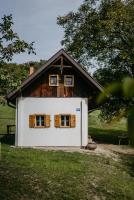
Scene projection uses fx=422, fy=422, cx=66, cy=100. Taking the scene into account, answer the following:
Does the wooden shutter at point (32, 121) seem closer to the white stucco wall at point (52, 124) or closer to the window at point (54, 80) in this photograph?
the white stucco wall at point (52, 124)

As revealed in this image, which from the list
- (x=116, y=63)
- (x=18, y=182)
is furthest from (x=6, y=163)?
(x=116, y=63)

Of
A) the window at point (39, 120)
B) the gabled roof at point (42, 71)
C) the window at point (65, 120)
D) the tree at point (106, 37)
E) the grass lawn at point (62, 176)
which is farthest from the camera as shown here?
the tree at point (106, 37)

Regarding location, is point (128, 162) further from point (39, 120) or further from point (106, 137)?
point (106, 137)

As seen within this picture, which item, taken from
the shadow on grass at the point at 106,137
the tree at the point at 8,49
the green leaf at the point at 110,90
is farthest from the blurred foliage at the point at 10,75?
the green leaf at the point at 110,90

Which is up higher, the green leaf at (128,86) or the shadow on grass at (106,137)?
the green leaf at (128,86)

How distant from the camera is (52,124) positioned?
2727 centimetres

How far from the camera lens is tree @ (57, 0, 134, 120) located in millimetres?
33519

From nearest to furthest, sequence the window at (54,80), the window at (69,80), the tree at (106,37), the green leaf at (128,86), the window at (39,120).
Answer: the green leaf at (128,86) → the window at (54,80) → the window at (69,80) → the window at (39,120) → the tree at (106,37)

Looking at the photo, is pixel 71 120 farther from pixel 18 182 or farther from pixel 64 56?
pixel 18 182

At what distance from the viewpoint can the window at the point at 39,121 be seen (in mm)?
27125

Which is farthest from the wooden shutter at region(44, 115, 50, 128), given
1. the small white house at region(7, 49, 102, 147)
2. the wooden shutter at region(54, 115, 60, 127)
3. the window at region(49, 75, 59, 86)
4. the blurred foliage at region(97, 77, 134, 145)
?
the blurred foliage at region(97, 77, 134, 145)

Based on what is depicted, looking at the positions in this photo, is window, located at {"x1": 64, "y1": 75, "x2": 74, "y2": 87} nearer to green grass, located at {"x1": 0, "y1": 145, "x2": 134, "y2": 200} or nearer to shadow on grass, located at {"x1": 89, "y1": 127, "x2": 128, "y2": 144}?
green grass, located at {"x1": 0, "y1": 145, "x2": 134, "y2": 200}

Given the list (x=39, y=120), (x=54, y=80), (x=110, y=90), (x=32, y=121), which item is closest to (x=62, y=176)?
(x=32, y=121)

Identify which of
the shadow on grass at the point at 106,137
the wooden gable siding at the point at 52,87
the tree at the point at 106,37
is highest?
the tree at the point at 106,37
